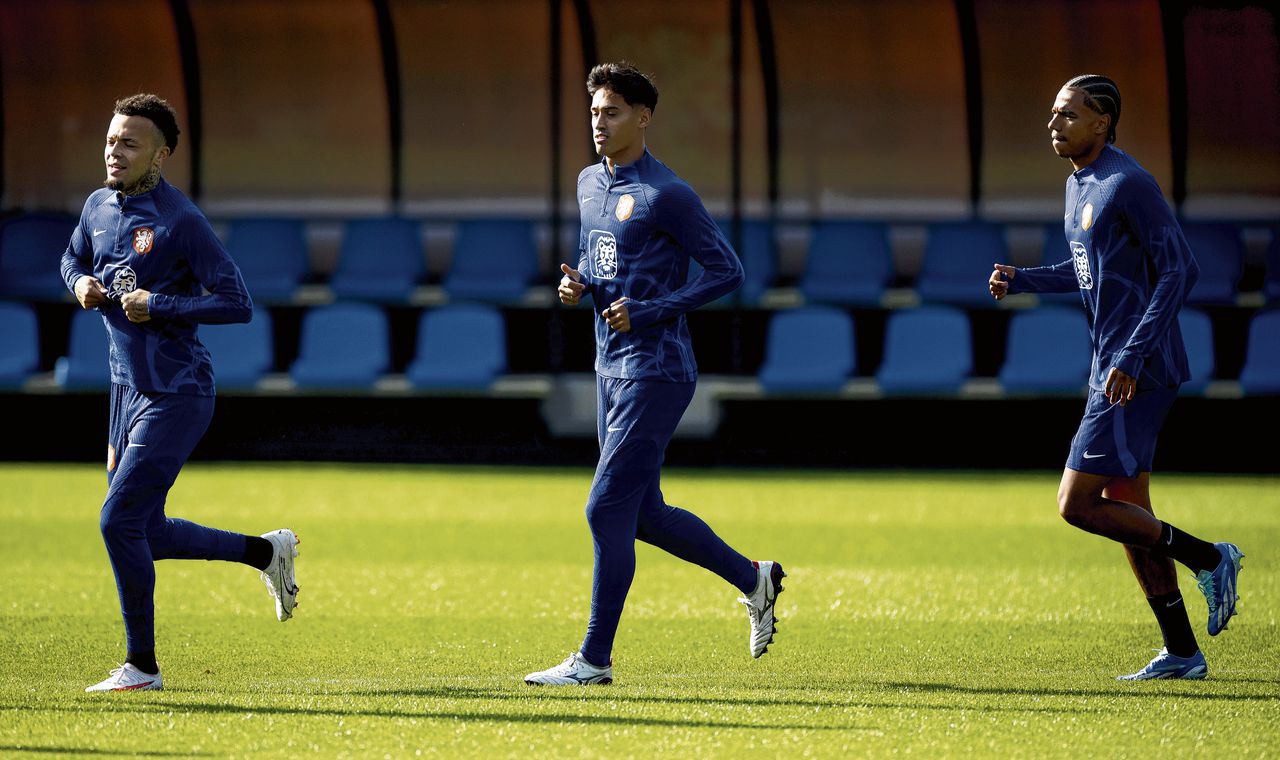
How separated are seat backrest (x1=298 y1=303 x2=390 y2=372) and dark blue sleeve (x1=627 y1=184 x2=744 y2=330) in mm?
7714

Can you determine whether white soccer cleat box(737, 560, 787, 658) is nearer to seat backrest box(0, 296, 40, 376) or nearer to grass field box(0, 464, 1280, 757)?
grass field box(0, 464, 1280, 757)

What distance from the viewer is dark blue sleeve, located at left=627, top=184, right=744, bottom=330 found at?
5.66 metres

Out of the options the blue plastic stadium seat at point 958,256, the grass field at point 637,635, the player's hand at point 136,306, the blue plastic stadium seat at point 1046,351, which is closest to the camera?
the grass field at point 637,635

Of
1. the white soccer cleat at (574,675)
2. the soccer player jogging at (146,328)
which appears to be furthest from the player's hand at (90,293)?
the white soccer cleat at (574,675)

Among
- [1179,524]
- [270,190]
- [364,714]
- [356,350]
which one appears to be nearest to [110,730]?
[364,714]

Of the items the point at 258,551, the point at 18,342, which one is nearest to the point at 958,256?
the point at 18,342

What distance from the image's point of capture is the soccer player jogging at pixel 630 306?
5695 mm

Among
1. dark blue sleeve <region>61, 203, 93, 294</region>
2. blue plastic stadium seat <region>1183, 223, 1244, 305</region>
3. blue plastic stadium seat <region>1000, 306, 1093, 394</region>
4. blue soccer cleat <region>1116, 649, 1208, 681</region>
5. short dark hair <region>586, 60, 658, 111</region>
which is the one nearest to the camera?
short dark hair <region>586, 60, 658, 111</region>

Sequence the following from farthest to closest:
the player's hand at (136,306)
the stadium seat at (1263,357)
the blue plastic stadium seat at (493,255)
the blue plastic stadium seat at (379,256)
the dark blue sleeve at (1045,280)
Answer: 1. the blue plastic stadium seat at (493,255)
2. the blue plastic stadium seat at (379,256)
3. the stadium seat at (1263,357)
4. the dark blue sleeve at (1045,280)
5. the player's hand at (136,306)

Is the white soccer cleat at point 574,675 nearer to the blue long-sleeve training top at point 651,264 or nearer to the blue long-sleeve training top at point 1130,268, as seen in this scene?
the blue long-sleeve training top at point 651,264

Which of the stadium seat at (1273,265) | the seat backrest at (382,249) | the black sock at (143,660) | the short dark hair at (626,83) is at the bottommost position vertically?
the black sock at (143,660)

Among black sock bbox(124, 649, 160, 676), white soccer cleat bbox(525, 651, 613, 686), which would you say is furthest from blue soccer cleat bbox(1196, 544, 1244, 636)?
black sock bbox(124, 649, 160, 676)

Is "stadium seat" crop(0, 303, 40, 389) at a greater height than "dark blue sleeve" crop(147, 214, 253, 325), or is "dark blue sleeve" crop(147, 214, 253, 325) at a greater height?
"dark blue sleeve" crop(147, 214, 253, 325)

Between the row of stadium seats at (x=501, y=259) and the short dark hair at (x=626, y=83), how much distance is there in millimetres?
8099
